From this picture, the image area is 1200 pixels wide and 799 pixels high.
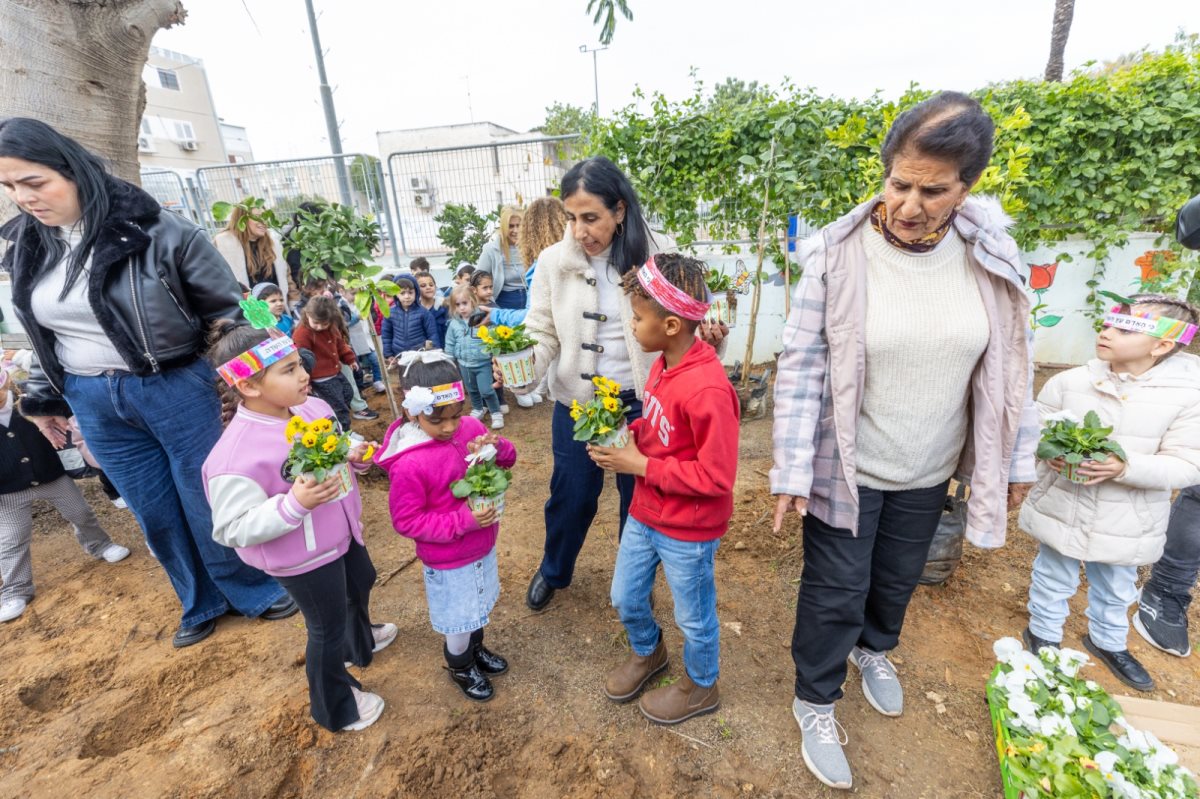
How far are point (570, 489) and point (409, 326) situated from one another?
3.71 meters

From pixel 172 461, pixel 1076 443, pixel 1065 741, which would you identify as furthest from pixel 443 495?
pixel 1076 443

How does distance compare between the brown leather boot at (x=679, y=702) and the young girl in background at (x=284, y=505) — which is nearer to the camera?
the young girl in background at (x=284, y=505)

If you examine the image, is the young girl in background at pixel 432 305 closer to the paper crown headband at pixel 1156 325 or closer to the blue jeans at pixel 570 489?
the blue jeans at pixel 570 489

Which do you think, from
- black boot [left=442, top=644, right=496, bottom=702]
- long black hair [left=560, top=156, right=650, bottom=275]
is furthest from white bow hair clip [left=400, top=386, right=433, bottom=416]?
black boot [left=442, top=644, right=496, bottom=702]

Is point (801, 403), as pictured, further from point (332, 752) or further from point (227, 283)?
point (227, 283)

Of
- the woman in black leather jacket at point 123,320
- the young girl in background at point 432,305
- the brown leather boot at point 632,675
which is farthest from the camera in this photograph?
the young girl in background at point 432,305

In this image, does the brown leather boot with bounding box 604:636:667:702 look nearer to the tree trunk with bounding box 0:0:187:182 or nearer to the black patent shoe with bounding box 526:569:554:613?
the black patent shoe with bounding box 526:569:554:613

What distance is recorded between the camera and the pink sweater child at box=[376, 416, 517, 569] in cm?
199

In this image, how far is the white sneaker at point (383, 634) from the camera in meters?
2.71

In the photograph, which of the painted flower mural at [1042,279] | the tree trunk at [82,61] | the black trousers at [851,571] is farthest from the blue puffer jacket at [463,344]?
the painted flower mural at [1042,279]

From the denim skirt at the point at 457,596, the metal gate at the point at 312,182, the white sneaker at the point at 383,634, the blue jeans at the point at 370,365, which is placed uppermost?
the metal gate at the point at 312,182

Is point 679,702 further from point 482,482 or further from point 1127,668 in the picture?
point 1127,668

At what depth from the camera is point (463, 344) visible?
5371 millimetres

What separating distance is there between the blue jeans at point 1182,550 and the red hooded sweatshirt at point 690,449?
2.43 m
